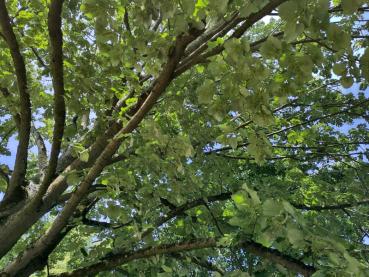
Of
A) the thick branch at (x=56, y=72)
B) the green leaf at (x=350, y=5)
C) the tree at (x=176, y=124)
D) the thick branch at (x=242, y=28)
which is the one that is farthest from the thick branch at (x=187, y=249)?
the green leaf at (x=350, y=5)

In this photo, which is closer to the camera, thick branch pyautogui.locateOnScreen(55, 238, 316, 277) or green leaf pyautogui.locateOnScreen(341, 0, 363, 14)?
green leaf pyautogui.locateOnScreen(341, 0, 363, 14)

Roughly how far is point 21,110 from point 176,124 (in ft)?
9.86

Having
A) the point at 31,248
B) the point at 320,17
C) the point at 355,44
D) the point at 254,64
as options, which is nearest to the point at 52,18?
the point at 254,64

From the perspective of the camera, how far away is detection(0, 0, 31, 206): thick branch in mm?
3287

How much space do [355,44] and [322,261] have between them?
13.4ft

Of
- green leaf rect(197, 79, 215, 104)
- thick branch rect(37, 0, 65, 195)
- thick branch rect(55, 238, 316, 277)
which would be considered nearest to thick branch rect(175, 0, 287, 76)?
Result: green leaf rect(197, 79, 215, 104)

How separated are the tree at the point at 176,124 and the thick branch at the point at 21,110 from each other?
1 cm

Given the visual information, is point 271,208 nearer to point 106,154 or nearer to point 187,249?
point 106,154

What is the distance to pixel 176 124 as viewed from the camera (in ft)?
22.1

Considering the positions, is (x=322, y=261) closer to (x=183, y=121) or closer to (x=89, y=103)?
(x=89, y=103)

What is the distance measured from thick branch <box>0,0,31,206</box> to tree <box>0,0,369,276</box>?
0.05ft

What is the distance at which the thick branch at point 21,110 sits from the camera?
3287 mm

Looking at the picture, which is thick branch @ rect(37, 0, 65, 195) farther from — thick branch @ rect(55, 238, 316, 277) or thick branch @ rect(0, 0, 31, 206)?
thick branch @ rect(55, 238, 316, 277)

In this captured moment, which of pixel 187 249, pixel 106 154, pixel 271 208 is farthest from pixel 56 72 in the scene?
pixel 271 208
